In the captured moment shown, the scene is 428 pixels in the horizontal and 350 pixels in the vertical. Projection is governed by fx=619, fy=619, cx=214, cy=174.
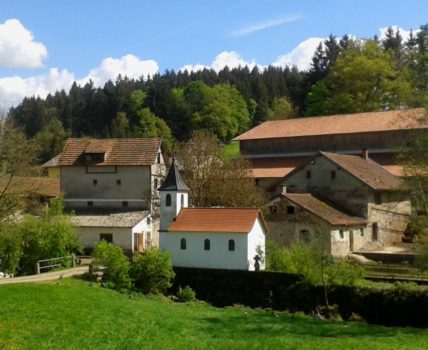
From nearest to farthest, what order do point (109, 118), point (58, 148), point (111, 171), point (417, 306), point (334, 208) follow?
point (417, 306) < point (334, 208) < point (111, 171) < point (58, 148) < point (109, 118)

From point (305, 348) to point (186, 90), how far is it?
102 metres

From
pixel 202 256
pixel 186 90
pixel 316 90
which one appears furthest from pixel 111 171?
pixel 186 90

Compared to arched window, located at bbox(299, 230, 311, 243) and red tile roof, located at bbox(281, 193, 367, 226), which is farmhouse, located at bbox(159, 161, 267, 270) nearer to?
arched window, located at bbox(299, 230, 311, 243)

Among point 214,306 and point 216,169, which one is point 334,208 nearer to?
point 216,169

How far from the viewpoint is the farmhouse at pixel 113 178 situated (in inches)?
1843

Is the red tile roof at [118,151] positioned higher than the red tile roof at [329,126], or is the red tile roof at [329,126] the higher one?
the red tile roof at [329,126]

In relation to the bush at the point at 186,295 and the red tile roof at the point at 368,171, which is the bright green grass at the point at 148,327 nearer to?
the bush at the point at 186,295

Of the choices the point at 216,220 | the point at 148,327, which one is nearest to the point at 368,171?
the point at 216,220

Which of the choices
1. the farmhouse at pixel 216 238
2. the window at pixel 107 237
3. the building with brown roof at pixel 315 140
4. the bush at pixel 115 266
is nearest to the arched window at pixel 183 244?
the farmhouse at pixel 216 238

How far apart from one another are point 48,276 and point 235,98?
8318 cm

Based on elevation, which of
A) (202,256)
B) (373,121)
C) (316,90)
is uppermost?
(316,90)

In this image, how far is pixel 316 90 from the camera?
8088cm

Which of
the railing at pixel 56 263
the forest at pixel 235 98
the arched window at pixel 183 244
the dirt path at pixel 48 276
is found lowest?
the dirt path at pixel 48 276

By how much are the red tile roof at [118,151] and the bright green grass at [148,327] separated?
767 inches
